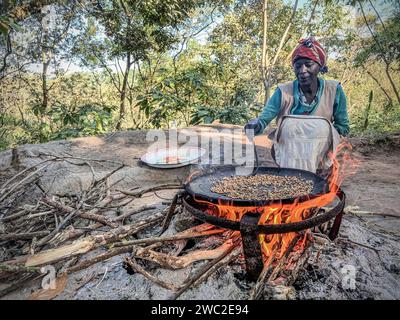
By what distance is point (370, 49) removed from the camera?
7004 millimetres

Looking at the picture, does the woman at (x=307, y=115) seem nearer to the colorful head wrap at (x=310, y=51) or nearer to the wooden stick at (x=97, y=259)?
the colorful head wrap at (x=310, y=51)

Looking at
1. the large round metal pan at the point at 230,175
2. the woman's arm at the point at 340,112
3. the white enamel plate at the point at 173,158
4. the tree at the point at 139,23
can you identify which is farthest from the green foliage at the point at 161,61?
the large round metal pan at the point at 230,175

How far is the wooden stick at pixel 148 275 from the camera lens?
1.51 meters

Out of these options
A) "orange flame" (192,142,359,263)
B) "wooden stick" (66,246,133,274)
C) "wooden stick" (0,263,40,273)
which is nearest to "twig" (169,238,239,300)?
"orange flame" (192,142,359,263)

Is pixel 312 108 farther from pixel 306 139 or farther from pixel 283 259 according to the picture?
pixel 283 259

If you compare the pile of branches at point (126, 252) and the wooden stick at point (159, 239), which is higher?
the wooden stick at point (159, 239)

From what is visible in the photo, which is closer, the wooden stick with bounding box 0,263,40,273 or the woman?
the wooden stick with bounding box 0,263,40,273

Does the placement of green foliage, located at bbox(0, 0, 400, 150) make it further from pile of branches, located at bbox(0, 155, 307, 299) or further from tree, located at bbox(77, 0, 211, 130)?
pile of branches, located at bbox(0, 155, 307, 299)

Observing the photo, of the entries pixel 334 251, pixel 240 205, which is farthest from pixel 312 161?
pixel 240 205

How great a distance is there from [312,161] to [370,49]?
6.14 metres

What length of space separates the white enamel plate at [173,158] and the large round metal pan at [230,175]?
139 cm

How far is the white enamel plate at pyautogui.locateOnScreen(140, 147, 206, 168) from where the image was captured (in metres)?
3.55

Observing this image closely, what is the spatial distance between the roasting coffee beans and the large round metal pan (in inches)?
1.8
